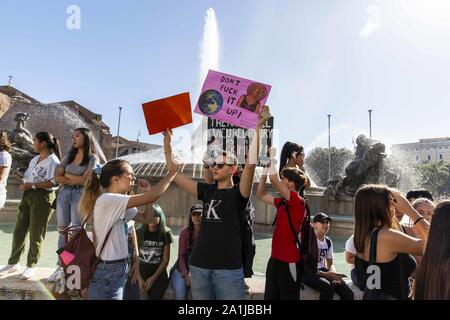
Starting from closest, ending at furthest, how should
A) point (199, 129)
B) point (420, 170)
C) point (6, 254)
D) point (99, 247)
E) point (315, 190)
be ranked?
point (99, 247), point (6, 254), point (315, 190), point (199, 129), point (420, 170)

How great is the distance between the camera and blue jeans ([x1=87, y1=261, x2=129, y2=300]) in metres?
2.53

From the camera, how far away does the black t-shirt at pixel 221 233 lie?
2.67 metres

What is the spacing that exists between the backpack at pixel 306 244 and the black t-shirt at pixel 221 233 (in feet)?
1.42

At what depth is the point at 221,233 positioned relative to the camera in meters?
2.72

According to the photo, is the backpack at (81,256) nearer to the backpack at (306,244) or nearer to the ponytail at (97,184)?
the ponytail at (97,184)

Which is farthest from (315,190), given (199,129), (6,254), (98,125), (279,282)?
(98,125)

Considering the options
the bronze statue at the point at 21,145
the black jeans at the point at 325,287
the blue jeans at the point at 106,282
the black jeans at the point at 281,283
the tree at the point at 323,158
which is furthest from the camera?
the tree at the point at 323,158

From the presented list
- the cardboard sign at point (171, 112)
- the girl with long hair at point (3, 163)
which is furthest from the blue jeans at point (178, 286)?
the girl with long hair at point (3, 163)

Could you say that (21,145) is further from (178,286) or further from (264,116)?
(264,116)

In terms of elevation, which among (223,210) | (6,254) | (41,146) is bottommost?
(6,254)

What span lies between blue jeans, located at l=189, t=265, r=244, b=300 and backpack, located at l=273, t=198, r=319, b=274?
1.73ft

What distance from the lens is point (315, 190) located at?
14.5 metres
